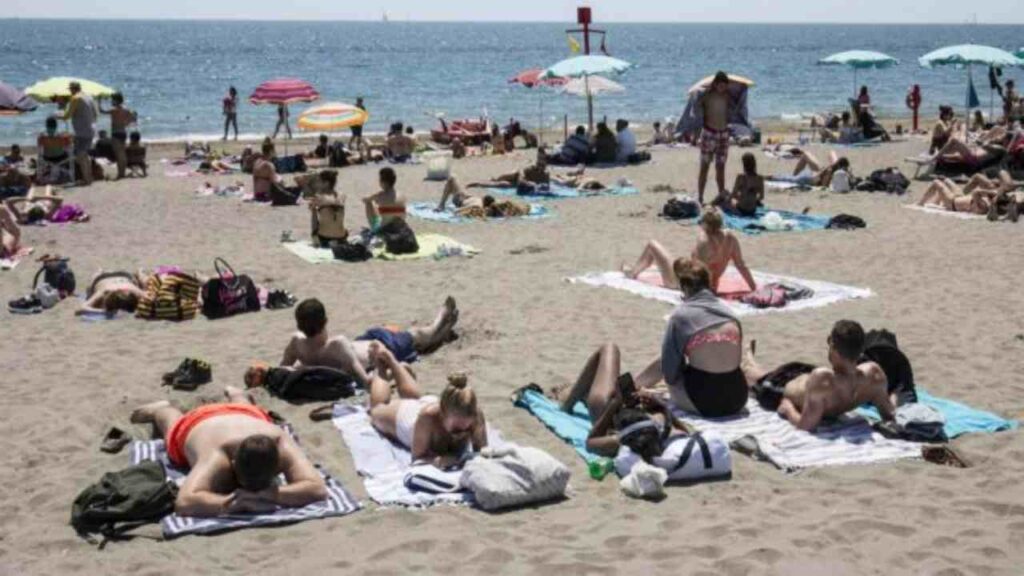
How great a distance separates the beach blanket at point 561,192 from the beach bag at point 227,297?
759 centimetres

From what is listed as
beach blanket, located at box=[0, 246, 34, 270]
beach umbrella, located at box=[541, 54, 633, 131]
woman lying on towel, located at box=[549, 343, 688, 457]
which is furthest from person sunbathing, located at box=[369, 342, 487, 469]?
beach umbrella, located at box=[541, 54, 633, 131]

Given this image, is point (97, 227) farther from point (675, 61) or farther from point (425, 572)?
point (675, 61)

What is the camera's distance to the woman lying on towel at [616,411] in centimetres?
600

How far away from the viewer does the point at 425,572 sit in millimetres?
4887

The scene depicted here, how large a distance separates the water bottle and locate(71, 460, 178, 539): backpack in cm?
211

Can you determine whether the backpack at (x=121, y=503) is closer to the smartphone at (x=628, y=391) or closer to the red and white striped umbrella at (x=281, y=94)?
the smartphone at (x=628, y=391)

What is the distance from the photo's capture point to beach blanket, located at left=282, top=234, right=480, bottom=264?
40.4ft

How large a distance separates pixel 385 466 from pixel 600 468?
1156mm

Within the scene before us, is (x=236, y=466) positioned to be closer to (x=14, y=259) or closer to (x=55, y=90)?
(x=14, y=259)

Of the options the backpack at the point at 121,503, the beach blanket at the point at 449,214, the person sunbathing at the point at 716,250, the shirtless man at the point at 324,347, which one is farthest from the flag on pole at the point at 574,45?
the backpack at the point at 121,503

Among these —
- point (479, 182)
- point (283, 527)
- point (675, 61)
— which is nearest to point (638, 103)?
point (479, 182)

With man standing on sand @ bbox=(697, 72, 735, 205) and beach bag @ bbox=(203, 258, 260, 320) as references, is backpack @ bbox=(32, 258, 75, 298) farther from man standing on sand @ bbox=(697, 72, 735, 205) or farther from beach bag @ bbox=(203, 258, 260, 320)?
man standing on sand @ bbox=(697, 72, 735, 205)

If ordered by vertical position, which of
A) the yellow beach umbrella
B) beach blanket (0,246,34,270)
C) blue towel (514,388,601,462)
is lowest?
beach blanket (0,246,34,270)

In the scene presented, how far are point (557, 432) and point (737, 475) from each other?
3.70ft
